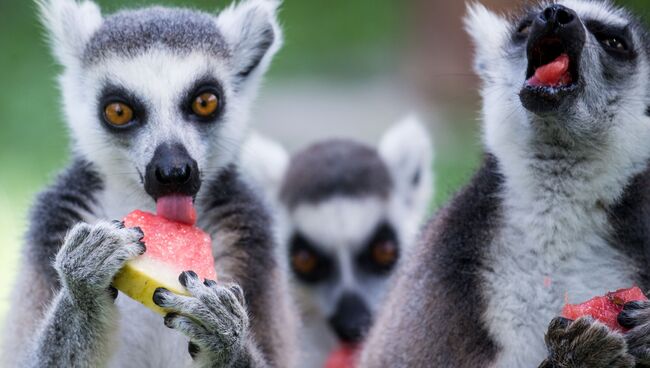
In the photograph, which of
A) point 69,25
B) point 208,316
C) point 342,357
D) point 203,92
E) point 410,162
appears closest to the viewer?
point 208,316

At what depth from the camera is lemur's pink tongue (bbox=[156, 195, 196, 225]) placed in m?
4.12

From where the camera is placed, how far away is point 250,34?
5.00 meters

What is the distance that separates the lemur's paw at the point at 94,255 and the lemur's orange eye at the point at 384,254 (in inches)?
102

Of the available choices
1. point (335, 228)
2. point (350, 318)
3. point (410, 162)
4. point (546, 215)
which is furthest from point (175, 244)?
point (410, 162)

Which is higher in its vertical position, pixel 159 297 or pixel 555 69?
pixel 555 69

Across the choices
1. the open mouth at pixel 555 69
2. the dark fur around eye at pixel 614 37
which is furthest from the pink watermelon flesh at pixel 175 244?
the dark fur around eye at pixel 614 37

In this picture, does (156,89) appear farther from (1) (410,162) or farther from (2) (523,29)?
(1) (410,162)

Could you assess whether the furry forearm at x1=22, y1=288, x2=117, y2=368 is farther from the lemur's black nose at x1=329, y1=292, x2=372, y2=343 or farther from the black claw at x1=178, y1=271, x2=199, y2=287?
the lemur's black nose at x1=329, y1=292, x2=372, y2=343

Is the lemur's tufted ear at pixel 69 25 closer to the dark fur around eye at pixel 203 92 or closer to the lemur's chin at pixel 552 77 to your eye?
the dark fur around eye at pixel 203 92

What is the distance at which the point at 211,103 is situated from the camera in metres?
4.57

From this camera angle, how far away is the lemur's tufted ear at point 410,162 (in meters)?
6.94

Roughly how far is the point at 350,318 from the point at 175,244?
210 cm

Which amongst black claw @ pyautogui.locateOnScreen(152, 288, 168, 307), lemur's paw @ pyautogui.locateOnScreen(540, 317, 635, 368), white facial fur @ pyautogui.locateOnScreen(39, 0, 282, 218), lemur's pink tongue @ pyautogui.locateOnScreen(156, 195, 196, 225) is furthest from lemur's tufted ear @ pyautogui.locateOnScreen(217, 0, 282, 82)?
lemur's paw @ pyautogui.locateOnScreen(540, 317, 635, 368)

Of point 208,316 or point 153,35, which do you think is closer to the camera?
point 208,316
